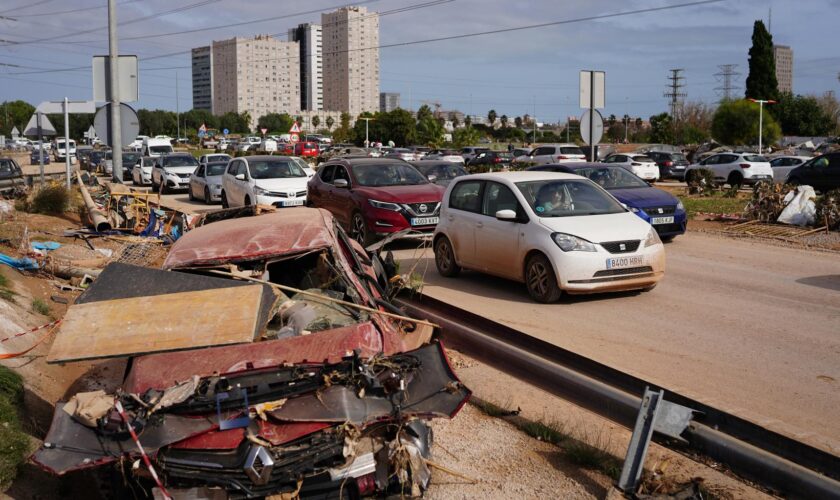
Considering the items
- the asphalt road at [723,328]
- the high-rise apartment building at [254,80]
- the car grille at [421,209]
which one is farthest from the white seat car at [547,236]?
the high-rise apartment building at [254,80]

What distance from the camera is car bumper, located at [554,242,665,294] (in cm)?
1003

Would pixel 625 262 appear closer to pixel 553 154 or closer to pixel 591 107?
pixel 591 107

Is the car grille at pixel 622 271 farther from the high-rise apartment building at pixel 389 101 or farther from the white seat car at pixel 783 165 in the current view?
the high-rise apartment building at pixel 389 101

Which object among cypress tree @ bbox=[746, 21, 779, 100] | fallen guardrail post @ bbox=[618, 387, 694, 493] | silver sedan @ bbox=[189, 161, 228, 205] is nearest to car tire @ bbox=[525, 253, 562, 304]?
fallen guardrail post @ bbox=[618, 387, 694, 493]

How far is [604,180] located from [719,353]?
910 cm

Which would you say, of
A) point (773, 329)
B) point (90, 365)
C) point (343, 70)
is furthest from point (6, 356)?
point (343, 70)

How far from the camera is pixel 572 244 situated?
10.1 m

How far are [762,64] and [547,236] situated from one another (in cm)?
7942

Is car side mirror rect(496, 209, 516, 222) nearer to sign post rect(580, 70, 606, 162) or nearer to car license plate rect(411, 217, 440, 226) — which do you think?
car license plate rect(411, 217, 440, 226)

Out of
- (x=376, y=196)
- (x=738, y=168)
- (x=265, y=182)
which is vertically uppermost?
(x=738, y=168)

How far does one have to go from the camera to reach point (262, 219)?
23.4 feet

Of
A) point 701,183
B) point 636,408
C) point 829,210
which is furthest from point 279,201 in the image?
point 636,408

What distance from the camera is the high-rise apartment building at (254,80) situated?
15350 cm

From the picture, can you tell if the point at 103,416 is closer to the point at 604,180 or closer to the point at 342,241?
the point at 342,241
